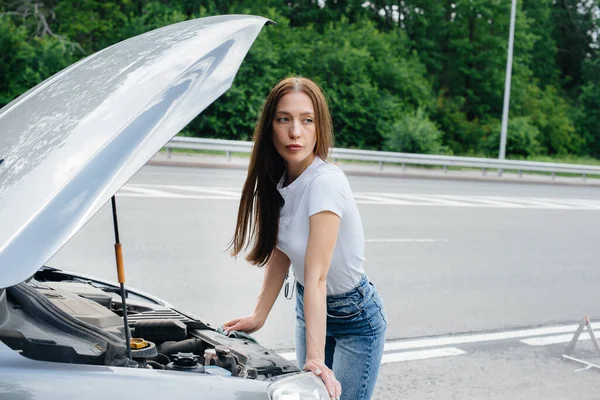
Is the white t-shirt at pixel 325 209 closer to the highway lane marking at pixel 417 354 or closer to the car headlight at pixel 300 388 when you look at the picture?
the car headlight at pixel 300 388

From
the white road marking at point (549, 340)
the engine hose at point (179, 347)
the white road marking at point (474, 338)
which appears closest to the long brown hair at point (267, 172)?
the engine hose at point (179, 347)

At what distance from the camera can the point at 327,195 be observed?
233cm

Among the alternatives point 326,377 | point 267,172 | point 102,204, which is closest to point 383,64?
point 267,172

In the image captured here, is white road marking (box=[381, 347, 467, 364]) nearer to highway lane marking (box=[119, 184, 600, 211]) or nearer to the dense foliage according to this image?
highway lane marking (box=[119, 184, 600, 211])

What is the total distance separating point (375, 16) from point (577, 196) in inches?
850

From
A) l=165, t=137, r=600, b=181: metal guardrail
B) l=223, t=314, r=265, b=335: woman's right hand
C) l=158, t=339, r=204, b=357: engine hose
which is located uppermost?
l=158, t=339, r=204, b=357: engine hose

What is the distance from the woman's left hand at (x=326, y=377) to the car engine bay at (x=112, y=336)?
56 millimetres

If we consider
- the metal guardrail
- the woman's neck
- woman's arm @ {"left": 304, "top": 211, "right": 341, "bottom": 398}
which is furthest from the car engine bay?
the metal guardrail

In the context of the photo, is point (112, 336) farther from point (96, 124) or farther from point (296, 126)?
point (296, 126)

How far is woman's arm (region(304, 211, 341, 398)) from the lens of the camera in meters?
2.31

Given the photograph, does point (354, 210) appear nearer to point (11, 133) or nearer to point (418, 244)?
point (11, 133)

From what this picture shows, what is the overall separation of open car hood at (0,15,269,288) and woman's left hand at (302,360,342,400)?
34.7 inches

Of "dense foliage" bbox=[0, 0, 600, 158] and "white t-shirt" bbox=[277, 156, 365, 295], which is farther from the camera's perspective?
"dense foliage" bbox=[0, 0, 600, 158]

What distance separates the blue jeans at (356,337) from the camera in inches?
100
